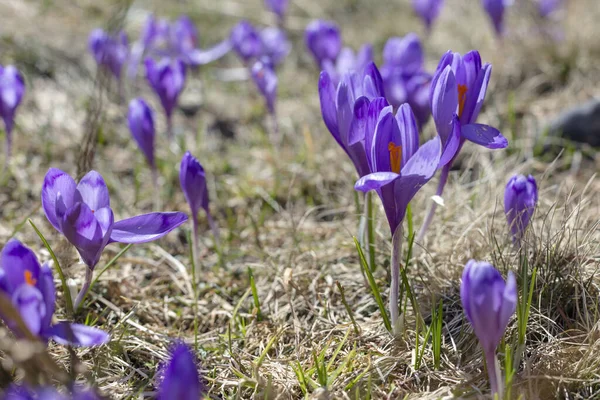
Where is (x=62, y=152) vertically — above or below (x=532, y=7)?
below

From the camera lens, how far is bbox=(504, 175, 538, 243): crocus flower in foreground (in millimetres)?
1779

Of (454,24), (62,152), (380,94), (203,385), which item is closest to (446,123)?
(380,94)

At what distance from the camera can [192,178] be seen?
199 centimetres

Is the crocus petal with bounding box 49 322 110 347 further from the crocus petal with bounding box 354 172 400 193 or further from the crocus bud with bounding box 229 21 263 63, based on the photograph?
the crocus bud with bounding box 229 21 263 63

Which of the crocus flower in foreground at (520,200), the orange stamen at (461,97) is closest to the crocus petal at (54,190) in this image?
the orange stamen at (461,97)

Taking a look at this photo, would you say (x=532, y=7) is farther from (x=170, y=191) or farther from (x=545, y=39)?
(x=170, y=191)

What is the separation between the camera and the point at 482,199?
2.37 m

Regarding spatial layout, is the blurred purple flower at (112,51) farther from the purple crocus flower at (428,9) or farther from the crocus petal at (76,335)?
the crocus petal at (76,335)

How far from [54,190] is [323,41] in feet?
7.26

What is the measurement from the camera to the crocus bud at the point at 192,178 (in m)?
1.97

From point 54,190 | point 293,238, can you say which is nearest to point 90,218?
point 54,190

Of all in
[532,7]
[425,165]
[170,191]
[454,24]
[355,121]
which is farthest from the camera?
[454,24]

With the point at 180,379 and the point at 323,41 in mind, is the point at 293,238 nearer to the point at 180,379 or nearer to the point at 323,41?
the point at 180,379

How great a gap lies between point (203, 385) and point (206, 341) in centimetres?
24
